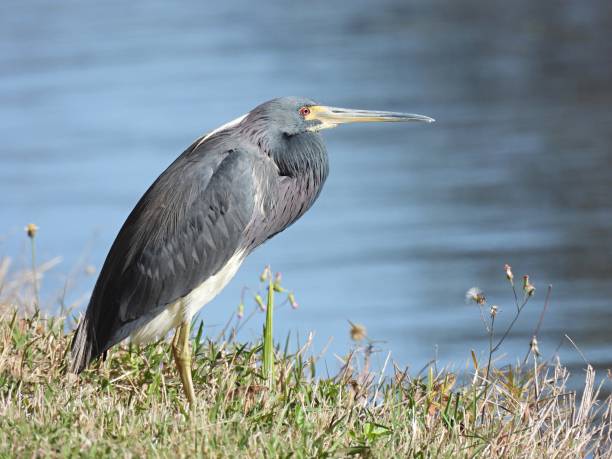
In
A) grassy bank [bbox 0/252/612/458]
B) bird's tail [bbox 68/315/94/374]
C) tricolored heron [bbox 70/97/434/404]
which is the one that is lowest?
grassy bank [bbox 0/252/612/458]

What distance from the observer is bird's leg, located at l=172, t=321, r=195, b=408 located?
16.6 ft

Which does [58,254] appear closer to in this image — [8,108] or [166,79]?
[8,108]

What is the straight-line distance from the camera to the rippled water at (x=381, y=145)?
8883 millimetres

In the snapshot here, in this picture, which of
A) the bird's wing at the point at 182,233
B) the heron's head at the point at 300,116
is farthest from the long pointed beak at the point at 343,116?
the bird's wing at the point at 182,233

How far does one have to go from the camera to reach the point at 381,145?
44.1 ft

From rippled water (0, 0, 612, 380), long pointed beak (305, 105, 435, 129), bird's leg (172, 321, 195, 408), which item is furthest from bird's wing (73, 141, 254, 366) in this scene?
rippled water (0, 0, 612, 380)

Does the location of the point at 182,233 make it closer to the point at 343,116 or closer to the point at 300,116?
the point at 300,116

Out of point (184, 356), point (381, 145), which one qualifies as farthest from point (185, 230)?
point (381, 145)

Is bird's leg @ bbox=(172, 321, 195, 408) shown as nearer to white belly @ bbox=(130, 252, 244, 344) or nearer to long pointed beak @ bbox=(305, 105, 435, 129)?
white belly @ bbox=(130, 252, 244, 344)

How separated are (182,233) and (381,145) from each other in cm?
803

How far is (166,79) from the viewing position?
17.1 m

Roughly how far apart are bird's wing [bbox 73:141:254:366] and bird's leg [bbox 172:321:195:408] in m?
0.16

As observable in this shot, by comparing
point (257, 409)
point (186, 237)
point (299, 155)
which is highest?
point (299, 155)

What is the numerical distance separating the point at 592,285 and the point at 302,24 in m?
12.6
